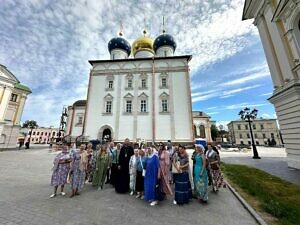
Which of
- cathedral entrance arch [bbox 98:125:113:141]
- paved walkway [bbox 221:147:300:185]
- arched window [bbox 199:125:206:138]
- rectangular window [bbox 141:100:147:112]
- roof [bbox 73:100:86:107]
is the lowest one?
paved walkway [bbox 221:147:300:185]

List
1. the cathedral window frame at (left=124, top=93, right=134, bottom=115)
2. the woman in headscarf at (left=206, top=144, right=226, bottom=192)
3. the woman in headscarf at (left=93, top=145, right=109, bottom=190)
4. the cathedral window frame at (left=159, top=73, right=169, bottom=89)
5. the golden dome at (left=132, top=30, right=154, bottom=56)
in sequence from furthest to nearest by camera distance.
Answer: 1. the golden dome at (left=132, top=30, right=154, bottom=56)
2. the cathedral window frame at (left=159, top=73, right=169, bottom=89)
3. the cathedral window frame at (left=124, top=93, right=134, bottom=115)
4. the woman in headscarf at (left=93, top=145, right=109, bottom=190)
5. the woman in headscarf at (left=206, top=144, right=226, bottom=192)

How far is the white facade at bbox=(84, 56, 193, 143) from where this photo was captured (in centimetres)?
2292

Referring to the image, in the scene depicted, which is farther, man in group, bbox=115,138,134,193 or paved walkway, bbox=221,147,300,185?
paved walkway, bbox=221,147,300,185

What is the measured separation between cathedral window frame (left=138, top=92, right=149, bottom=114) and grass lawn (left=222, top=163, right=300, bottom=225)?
1770cm

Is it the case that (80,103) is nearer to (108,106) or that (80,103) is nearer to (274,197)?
(108,106)

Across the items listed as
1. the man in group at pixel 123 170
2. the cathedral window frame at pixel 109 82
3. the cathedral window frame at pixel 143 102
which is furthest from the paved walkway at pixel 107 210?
the cathedral window frame at pixel 109 82

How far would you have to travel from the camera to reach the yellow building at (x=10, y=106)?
25.1 m

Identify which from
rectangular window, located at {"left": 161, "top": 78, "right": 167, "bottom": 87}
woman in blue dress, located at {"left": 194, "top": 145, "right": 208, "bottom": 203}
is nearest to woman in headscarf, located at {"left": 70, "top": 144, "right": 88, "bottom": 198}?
woman in blue dress, located at {"left": 194, "top": 145, "right": 208, "bottom": 203}

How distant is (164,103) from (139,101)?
3831mm

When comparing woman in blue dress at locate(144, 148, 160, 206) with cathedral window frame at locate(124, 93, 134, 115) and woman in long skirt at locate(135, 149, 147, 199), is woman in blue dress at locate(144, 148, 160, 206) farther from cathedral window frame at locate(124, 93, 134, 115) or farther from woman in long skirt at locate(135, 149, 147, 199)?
cathedral window frame at locate(124, 93, 134, 115)

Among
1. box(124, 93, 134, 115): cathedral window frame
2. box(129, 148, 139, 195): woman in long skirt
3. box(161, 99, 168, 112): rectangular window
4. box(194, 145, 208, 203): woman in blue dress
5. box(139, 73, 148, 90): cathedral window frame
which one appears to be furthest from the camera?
box(139, 73, 148, 90): cathedral window frame

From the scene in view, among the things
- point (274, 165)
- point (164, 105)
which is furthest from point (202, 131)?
point (274, 165)

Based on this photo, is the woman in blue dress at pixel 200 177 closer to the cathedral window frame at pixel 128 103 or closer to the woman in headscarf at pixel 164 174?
the woman in headscarf at pixel 164 174

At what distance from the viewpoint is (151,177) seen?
195 inches
